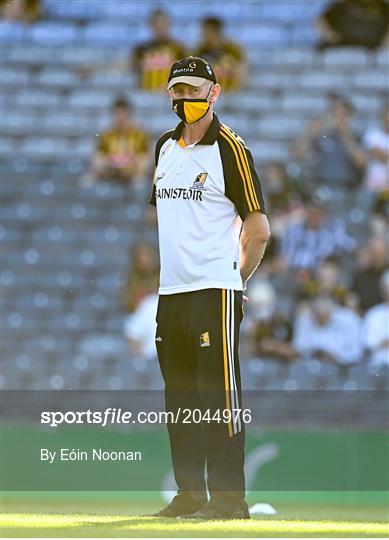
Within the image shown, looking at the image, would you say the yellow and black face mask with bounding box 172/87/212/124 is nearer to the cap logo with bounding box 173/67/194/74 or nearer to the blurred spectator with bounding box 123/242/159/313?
the cap logo with bounding box 173/67/194/74

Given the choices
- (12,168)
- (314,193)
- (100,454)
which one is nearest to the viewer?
(100,454)

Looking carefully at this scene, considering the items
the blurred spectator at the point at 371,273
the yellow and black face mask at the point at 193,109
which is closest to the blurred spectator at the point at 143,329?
the blurred spectator at the point at 371,273

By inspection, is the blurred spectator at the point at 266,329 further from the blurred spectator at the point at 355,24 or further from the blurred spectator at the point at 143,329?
the blurred spectator at the point at 355,24

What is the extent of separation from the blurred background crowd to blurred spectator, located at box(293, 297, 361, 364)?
0.04 ft

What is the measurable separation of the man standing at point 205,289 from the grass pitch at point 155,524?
0.57 feet

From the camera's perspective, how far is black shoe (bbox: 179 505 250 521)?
466 cm

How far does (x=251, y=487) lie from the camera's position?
6934mm

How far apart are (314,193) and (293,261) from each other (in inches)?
25.1

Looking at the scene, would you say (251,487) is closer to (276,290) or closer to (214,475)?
(214,475)

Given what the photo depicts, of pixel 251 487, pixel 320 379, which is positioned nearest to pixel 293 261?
pixel 320 379

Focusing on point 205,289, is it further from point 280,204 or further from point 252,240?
point 280,204

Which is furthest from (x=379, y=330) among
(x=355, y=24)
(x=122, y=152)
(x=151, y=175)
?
(x=355, y=24)

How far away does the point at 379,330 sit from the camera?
33.5 ft

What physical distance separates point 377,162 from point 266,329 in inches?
69.5
